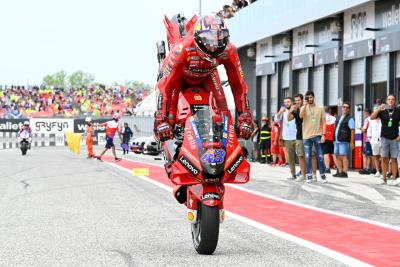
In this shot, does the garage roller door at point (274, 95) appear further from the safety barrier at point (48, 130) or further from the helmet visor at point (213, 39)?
the helmet visor at point (213, 39)

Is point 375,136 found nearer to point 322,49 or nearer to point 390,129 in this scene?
point 390,129

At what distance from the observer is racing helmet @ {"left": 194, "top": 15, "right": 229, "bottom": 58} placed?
24.5ft

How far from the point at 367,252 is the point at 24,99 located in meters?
71.6

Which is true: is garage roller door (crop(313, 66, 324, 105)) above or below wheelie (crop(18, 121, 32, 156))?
above

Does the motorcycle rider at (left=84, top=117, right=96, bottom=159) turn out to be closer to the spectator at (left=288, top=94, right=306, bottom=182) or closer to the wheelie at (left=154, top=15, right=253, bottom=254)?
the spectator at (left=288, top=94, right=306, bottom=182)

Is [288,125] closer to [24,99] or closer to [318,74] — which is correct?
[318,74]

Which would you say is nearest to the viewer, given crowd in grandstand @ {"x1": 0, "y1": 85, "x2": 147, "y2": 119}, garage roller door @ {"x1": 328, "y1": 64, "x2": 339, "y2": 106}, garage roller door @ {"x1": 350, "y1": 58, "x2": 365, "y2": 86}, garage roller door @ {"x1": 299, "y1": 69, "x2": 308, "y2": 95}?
garage roller door @ {"x1": 350, "y1": 58, "x2": 365, "y2": 86}

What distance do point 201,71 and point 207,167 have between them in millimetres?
1181

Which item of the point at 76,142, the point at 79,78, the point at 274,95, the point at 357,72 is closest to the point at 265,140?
the point at 357,72

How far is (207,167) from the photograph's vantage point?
281 inches

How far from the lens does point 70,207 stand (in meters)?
11.7

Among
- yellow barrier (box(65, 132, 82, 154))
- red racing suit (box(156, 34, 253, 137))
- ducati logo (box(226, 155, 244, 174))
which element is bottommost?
yellow barrier (box(65, 132, 82, 154))

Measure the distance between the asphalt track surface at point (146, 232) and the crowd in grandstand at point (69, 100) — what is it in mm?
54092

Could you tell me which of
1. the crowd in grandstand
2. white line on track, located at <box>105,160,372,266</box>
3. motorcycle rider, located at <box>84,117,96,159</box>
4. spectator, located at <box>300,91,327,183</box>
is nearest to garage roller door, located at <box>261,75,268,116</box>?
motorcycle rider, located at <box>84,117,96,159</box>
